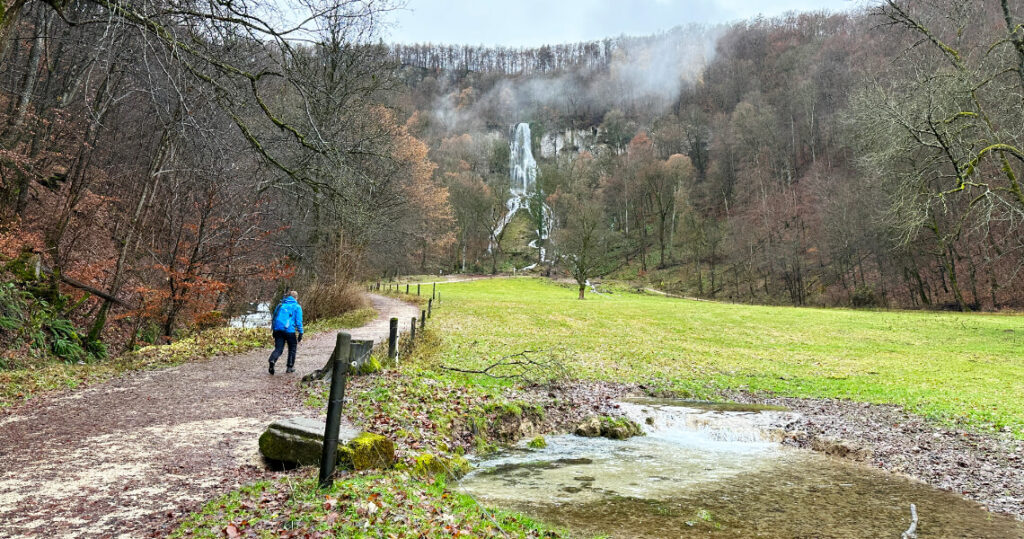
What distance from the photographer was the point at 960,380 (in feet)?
48.6

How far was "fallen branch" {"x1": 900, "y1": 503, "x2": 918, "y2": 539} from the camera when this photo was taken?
6.10m

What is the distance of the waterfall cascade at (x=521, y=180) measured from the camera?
83188mm

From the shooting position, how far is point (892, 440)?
998 cm

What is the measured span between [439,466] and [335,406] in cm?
278

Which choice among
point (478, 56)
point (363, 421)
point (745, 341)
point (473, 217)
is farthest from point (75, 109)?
point (478, 56)

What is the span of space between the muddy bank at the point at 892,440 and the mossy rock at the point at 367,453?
4786 millimetres

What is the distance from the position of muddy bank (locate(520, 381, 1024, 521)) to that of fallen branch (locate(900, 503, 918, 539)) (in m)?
0.99

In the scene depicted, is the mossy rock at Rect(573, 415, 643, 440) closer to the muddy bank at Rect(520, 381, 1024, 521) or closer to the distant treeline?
the muddy bank at Rect(520, 381, 1024, 521)

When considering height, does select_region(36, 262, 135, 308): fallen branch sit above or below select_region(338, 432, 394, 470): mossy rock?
above

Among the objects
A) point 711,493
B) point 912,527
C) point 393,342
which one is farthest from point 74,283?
point 912,527

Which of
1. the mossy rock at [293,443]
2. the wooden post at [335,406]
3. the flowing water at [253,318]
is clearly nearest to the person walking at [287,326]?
the mossy rock at [293,443]

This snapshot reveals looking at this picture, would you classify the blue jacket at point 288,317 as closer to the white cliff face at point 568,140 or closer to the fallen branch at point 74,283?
the fallen branch at point 74,283

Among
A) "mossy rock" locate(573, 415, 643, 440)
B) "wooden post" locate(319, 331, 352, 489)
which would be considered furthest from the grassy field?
"wooden post" locate(319, 331, 352, 489)

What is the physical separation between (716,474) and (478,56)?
577 feet
